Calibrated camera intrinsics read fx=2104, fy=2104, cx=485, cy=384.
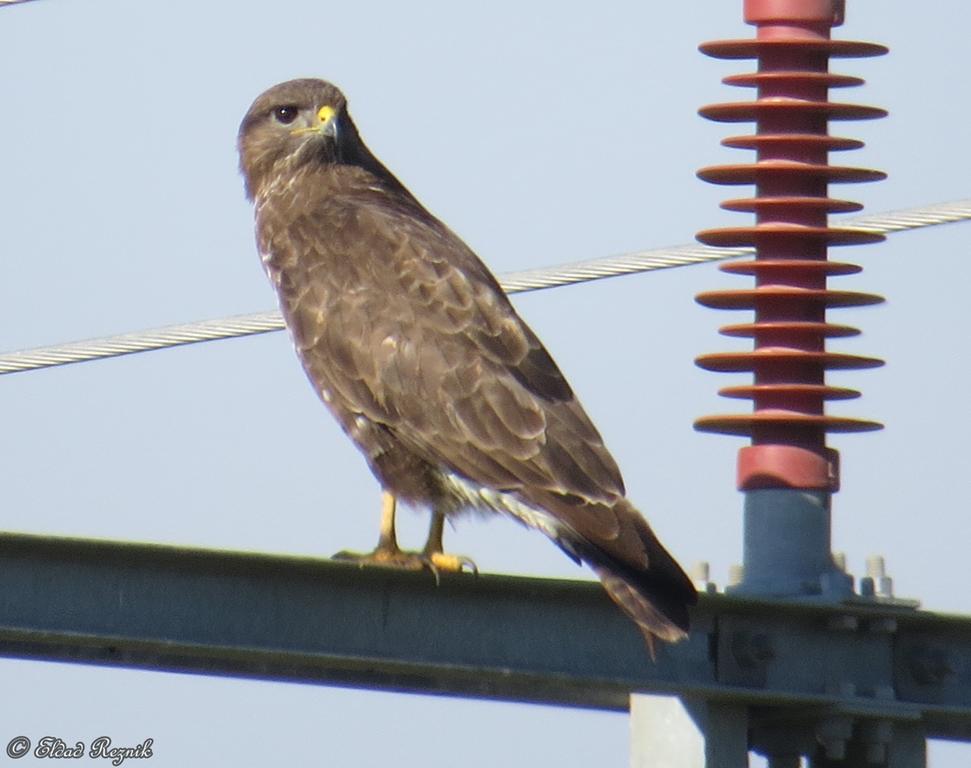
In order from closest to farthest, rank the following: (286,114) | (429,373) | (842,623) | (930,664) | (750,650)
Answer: (750,650) < (842,623) < (930,664) < (429,373) < (286,114)

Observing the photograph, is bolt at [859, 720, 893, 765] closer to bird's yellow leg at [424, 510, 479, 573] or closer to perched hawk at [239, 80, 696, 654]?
perched hawk at [239, 80, 696, 654]

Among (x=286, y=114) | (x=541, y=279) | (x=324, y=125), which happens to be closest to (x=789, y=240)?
(x=541, y=279)

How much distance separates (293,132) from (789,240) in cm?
300

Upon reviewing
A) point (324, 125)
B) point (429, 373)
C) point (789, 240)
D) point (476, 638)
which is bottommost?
point (476, 638)

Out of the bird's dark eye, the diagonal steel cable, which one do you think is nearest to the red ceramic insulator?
the diagonal steel cable

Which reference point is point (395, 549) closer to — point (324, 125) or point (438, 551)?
point (438, 551)

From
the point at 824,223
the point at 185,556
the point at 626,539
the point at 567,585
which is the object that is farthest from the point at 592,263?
the point at 185,556

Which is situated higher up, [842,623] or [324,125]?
[324,125]

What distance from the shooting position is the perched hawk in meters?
5.77

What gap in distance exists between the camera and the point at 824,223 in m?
6.07

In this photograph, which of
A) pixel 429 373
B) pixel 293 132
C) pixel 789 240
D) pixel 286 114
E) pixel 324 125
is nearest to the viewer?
pixel 789 240

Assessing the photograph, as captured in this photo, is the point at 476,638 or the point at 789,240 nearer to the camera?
the point at 476,638

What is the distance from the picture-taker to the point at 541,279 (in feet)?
21.2

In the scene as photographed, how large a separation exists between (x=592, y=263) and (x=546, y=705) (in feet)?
5.34
